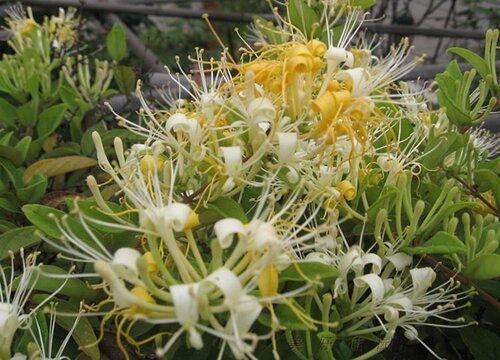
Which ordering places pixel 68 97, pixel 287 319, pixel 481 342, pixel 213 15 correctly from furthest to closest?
pixel 213 15
pixel 68 97
pixel 481 342
pixel 287 319

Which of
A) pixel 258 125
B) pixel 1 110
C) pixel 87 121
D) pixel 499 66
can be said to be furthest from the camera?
pixel 499 66

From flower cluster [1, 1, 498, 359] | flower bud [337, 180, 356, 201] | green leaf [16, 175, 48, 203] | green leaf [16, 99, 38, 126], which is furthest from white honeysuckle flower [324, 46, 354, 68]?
green leaf [16, 99, 38, 126]

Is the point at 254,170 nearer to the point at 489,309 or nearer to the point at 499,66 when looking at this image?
the point at 489,309

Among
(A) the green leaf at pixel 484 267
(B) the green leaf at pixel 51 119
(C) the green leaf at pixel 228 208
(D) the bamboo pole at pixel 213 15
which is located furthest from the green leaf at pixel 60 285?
(D) the bamboo pole at pixel 213 15

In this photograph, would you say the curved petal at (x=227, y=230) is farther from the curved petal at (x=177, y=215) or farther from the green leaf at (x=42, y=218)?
the green leaf at (x=42, y=218)

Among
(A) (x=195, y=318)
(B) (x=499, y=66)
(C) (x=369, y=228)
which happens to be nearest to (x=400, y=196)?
(C) (x=369, y=228)

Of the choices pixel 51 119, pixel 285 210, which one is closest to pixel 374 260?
pixel 285 210

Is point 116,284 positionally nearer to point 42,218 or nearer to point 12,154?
point 42,218
